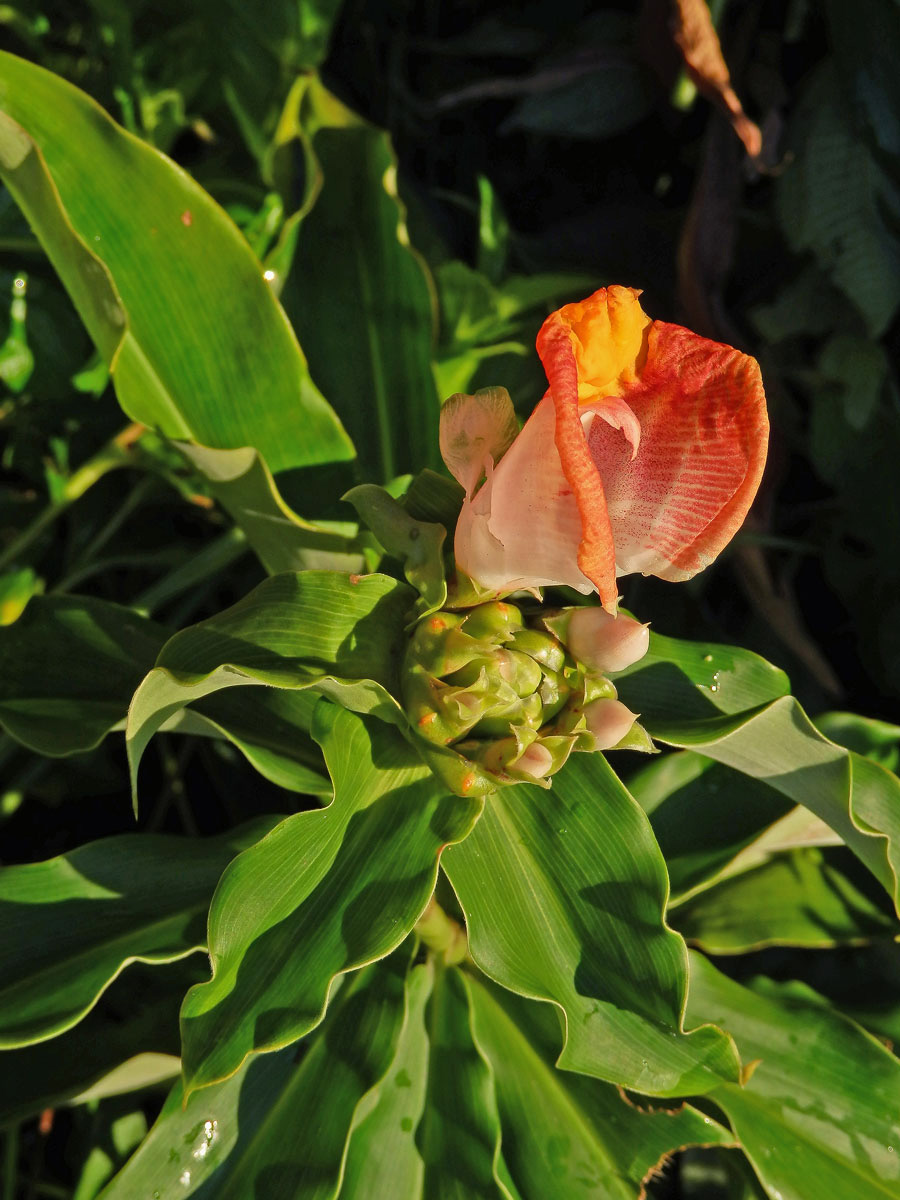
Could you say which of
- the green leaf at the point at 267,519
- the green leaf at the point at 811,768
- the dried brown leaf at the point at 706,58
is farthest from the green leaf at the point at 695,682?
the dried brown leaf at the point at 706,58

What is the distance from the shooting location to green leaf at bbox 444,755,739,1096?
0.73 metres

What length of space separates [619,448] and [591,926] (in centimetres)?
39

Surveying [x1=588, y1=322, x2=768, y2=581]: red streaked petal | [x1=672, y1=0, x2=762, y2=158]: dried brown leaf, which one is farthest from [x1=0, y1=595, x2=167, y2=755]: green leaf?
[x1=672, y1=0, x2=762, y2=158]: dried brown leaf

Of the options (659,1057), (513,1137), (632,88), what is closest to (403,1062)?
(513,1137)

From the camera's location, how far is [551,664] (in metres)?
0.68

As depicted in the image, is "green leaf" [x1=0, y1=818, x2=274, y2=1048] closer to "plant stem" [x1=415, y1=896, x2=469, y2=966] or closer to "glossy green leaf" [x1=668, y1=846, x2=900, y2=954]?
"plant stem" [x1=415, y1=896, x2=469, y2=966]

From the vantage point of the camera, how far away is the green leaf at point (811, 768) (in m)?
0.71

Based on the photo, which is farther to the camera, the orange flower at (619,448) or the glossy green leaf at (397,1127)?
the glossy green leaf at (397,1127)

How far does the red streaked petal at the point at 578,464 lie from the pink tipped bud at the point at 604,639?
116 millimetres

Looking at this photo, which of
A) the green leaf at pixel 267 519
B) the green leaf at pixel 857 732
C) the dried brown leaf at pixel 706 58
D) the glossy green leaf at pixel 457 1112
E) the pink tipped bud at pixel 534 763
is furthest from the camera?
the dried brown leaf at pixel 706 58

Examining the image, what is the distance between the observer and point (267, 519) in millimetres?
820

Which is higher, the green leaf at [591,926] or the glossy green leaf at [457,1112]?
the green leaf at [591,926]

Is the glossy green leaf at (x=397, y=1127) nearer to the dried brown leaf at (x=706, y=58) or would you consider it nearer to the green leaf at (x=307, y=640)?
the green leaf at (x=307, y=640)

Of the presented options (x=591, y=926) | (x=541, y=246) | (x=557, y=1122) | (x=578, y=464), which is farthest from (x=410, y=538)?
(x=541, y=246)
